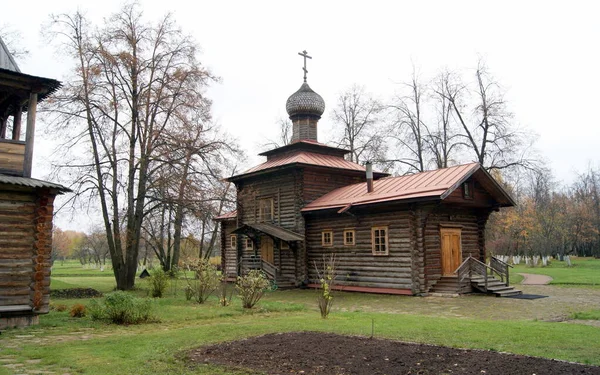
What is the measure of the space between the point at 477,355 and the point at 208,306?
9869mm

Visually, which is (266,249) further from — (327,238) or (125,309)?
(125,309)

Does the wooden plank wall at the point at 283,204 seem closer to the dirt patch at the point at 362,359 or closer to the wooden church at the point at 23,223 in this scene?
the wooden church at the point at 23,223

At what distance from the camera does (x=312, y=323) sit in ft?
36.1

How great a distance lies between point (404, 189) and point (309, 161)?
6.58 m

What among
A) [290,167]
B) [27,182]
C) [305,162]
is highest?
[305,162]

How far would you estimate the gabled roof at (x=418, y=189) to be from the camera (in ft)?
60.2

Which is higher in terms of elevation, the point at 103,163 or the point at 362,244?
the point at 103,163

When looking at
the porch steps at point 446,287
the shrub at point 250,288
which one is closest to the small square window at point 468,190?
the porch steps at point 446,287

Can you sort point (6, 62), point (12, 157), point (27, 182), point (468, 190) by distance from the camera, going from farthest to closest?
point (468, 190)
point (6, 62)
point (12, 157)
point (27, 182)

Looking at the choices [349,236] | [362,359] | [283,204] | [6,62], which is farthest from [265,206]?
[362,359]

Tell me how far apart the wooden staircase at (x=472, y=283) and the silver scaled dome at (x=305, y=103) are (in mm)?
13545

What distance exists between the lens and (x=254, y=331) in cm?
996

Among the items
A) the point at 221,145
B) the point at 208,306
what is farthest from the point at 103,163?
the point at 208,306

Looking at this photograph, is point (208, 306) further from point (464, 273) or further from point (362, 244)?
point (464, 273)
